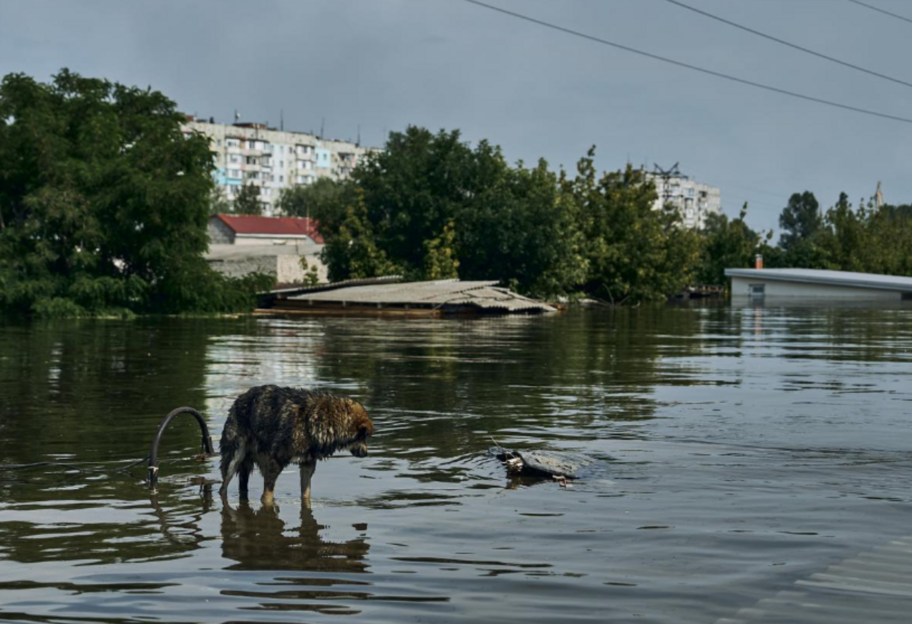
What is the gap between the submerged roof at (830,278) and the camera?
9125 centimetres

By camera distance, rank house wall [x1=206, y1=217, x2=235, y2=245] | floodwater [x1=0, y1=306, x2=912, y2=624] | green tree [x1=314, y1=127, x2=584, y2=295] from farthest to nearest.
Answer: house wall [x1=206, y1=217, x2=235, y2=245] → green tree [x1=314, y1=127, x2=584, y2=295] → floodwater [x1=0, y1=306, x2=912, y2=624]

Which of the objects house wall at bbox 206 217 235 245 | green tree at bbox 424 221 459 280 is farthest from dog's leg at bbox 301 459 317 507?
house wall at bbox 206 217 235 245

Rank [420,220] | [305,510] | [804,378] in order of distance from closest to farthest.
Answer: [305,510], [804,378], [420,220]

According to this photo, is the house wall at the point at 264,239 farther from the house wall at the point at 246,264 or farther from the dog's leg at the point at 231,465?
the dog's leg at the point at 231,465

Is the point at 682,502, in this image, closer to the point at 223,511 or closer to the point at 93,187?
the point at 223,511

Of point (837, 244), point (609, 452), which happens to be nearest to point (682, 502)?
point (609, 452)

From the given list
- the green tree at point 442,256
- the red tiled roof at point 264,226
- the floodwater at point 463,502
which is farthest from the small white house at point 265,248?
the floodwater at point 463,502

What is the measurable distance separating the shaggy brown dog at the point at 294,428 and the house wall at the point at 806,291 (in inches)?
3300

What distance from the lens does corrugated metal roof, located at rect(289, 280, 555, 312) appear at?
183 feet

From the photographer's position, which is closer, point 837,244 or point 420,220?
point 420,220

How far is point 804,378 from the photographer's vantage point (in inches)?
931

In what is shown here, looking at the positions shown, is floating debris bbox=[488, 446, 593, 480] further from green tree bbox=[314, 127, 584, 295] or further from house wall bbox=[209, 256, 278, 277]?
house wall bbox=[209, 256, 278, 277]

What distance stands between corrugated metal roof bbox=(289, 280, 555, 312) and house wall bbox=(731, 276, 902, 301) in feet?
130

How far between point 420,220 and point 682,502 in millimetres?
61279
